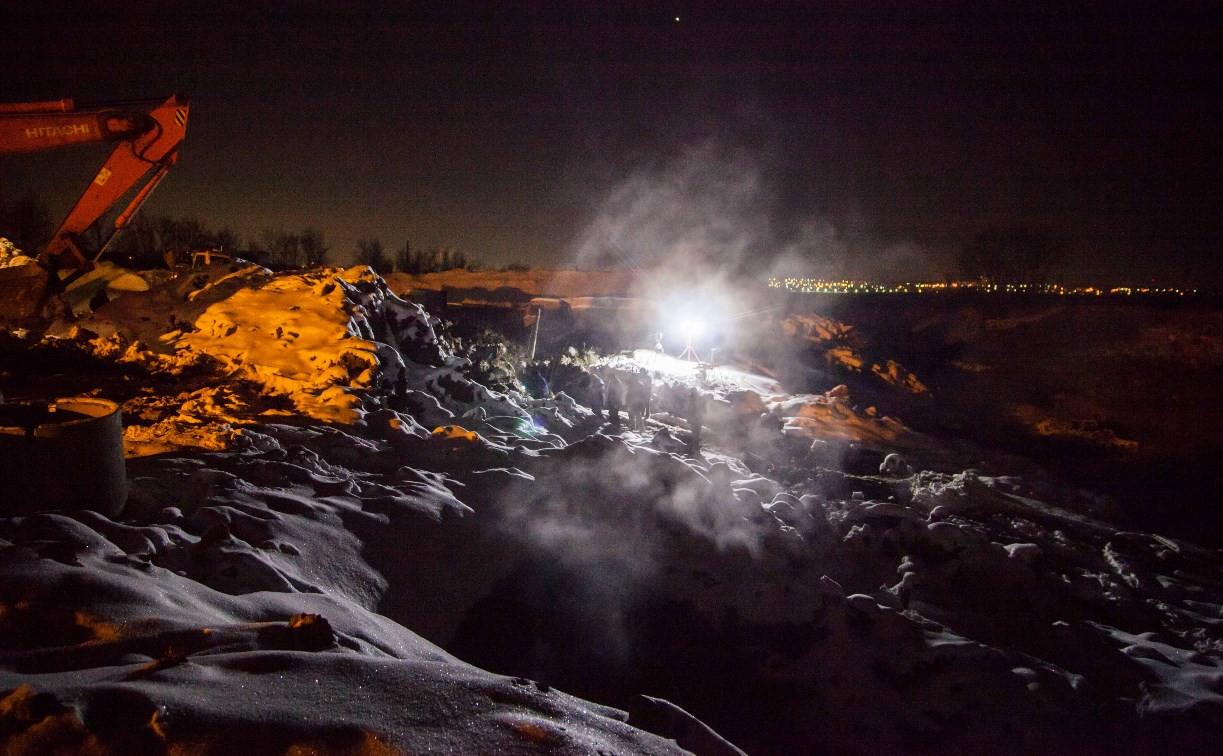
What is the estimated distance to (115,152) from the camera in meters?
8.59

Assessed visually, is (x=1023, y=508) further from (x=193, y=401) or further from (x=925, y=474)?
(x=193, y=401)

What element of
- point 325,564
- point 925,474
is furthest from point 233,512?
point 925,474

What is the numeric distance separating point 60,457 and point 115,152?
304 inches

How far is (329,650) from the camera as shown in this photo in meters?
2.31

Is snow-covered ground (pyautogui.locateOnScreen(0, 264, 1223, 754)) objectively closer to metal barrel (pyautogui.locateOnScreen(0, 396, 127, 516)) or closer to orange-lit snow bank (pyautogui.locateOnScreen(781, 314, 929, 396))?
metal barrel (pyautogui.locateOnScreen(0, 396, 127, 516))

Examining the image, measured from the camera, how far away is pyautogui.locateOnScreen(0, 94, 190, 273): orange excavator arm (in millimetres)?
7715

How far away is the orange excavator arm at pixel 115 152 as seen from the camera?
7.71 meters

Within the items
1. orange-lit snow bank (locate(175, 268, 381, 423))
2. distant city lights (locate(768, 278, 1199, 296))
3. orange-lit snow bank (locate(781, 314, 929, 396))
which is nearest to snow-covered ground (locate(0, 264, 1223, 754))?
orange-lit snow bank (locate(175, 268, 381, 423))

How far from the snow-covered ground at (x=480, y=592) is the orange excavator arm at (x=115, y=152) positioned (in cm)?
179

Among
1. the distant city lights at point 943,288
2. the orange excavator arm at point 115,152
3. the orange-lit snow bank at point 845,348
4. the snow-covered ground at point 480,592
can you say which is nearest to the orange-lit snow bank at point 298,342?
the snow-covered ground at point 480,592

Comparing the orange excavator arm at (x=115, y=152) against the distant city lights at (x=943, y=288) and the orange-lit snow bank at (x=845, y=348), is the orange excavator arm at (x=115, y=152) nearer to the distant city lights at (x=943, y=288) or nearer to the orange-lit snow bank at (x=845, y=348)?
the orange-lit snow bank at (x=845, y=348)

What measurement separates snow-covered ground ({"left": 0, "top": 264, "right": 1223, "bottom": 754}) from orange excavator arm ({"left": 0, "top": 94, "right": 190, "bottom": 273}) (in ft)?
5.88

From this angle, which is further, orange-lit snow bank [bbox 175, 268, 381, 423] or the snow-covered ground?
orange-lit snow bank [bbox 175, 268, 381, 423]

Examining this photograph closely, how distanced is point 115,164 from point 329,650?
9634mm
